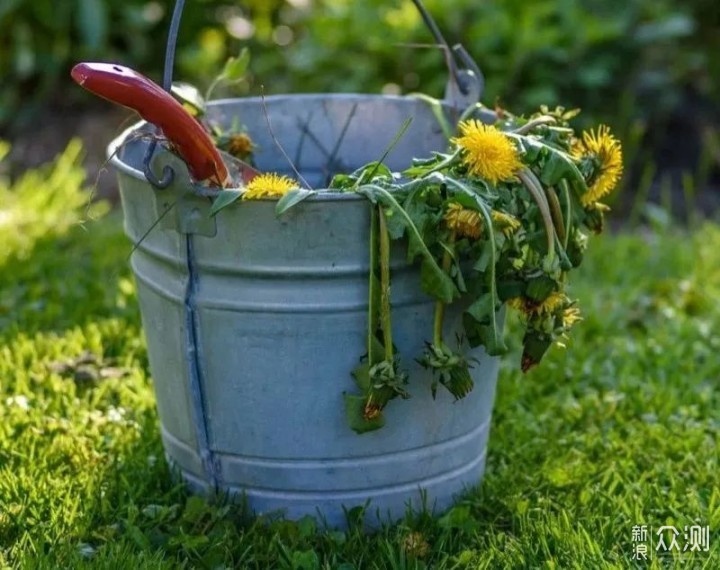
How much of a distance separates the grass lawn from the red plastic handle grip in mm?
593

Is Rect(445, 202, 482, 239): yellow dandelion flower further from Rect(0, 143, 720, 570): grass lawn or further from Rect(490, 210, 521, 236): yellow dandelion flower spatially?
Rect(0, 143, 720, 570): grass lawn

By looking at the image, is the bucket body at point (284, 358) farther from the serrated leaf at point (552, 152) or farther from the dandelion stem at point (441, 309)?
the serrated leaf at point (552, 152)

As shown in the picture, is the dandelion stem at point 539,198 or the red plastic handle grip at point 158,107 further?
the dandelion stem at point 539,198

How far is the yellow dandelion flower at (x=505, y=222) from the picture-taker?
1.65 m

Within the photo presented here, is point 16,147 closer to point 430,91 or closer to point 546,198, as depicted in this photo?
point 430,91

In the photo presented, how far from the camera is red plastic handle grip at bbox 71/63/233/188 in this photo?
1.60 m

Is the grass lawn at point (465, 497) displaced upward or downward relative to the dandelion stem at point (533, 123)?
downward

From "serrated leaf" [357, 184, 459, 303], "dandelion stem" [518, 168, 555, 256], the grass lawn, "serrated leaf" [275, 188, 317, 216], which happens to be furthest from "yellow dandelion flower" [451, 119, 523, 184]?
the grass lawn

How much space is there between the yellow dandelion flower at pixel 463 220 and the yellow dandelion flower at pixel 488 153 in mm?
80

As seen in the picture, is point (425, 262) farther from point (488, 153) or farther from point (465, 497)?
point (465, 497)

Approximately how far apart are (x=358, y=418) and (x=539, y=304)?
33 cm

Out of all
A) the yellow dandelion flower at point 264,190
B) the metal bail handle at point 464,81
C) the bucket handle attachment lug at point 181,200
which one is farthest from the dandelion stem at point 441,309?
the metal bail handle at point 464,81

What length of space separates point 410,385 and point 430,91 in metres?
2.32

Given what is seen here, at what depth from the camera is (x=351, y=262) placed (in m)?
1.69
